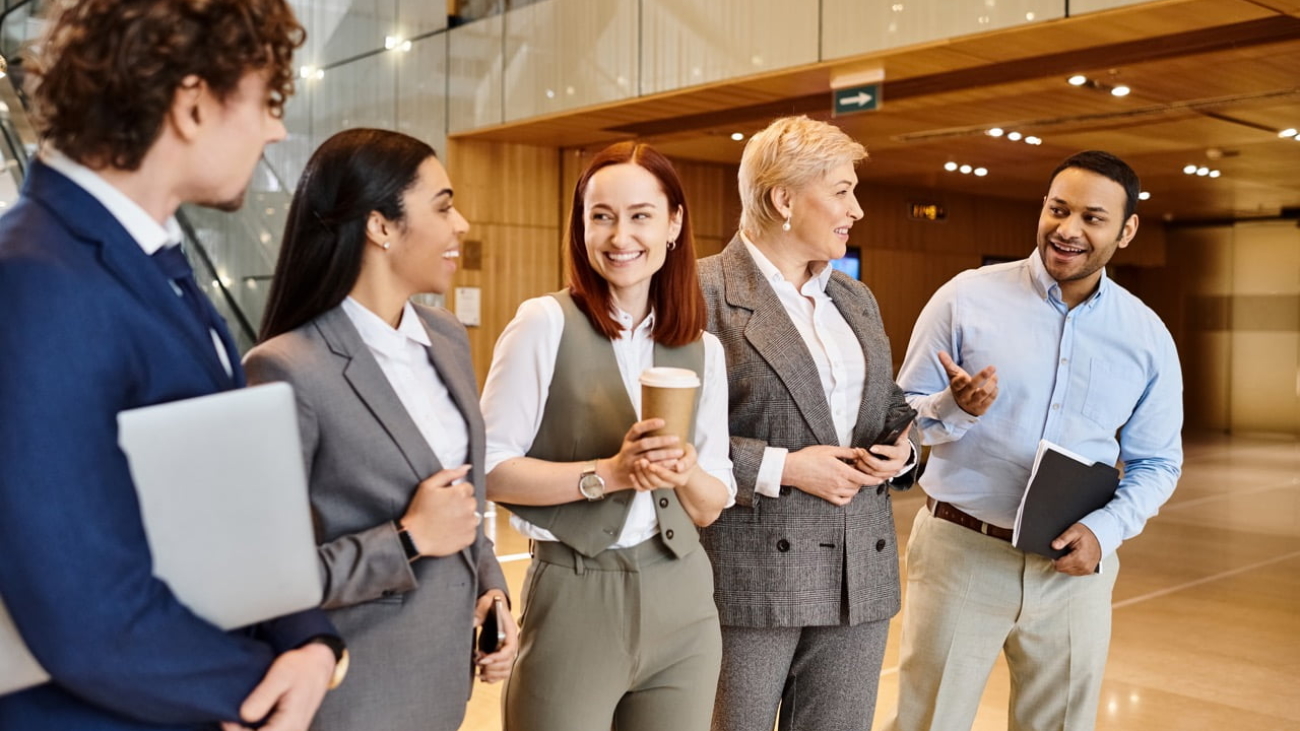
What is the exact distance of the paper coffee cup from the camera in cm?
189

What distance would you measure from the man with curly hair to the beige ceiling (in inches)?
243

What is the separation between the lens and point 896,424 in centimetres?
258

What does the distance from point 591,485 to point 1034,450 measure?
4.66 ft

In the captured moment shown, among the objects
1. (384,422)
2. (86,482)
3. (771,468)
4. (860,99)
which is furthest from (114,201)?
(860,99)

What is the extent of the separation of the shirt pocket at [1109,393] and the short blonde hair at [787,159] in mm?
856

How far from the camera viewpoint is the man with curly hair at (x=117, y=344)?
3.74 feet

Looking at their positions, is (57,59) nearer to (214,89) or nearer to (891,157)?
(214,89)

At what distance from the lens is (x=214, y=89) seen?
131 centimetres

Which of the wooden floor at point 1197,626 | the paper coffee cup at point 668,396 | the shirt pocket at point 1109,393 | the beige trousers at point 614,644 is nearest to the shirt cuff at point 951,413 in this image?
the shirt pocket at point 1109,393

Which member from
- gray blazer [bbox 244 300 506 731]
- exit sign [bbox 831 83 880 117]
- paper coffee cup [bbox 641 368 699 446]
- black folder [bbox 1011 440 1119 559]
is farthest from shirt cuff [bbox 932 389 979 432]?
exit sign [bbox 831 83 880 117]

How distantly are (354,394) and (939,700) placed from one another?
1899mm

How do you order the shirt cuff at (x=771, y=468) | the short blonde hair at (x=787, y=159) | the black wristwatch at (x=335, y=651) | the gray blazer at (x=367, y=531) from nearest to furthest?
the black wristwatch at (x=335, y=651) → the gray blazer at (x=367, y=531) → the shirt cuff at (x=771, y=468) → the short blonde hair at (x=787, y=159)

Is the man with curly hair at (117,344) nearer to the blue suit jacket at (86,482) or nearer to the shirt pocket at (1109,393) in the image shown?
the blue suit jacket at (86,482)

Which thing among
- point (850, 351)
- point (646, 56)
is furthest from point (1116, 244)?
point (646, 56)
